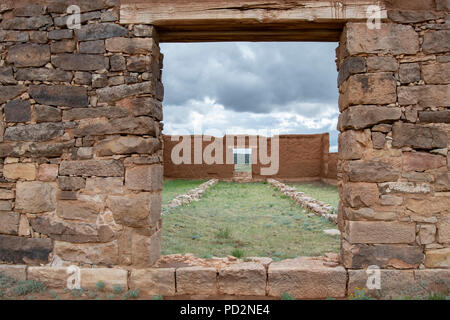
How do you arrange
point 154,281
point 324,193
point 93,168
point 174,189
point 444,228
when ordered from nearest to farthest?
point 444,228
point 154,281
point 93,168
point 324,193
point 174,189

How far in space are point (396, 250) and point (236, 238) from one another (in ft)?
9.65

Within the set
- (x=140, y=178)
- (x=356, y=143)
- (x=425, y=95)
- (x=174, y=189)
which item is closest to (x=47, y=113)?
(x=140, y=178)

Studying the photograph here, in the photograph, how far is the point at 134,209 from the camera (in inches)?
147

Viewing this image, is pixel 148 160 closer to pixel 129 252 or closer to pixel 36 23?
pixel 129 252

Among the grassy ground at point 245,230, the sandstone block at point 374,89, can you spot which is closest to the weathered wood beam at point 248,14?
the sandstone block at point 374,89

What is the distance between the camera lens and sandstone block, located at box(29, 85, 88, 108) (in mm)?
3830

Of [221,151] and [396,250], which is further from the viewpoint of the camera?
[221,151]

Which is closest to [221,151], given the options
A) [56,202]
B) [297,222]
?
[297,222]

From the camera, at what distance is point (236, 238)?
5.93m

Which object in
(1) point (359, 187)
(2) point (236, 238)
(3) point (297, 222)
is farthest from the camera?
(3) point (297, 222)

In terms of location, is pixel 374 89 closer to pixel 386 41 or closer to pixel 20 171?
pixel 386 41

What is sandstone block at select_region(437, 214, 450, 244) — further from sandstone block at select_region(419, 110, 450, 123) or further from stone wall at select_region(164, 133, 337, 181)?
stone wall at select_region(164, 133, 337, 181)

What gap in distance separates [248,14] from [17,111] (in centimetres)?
304

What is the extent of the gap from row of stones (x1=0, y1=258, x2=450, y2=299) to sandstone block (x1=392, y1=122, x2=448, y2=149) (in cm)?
140
